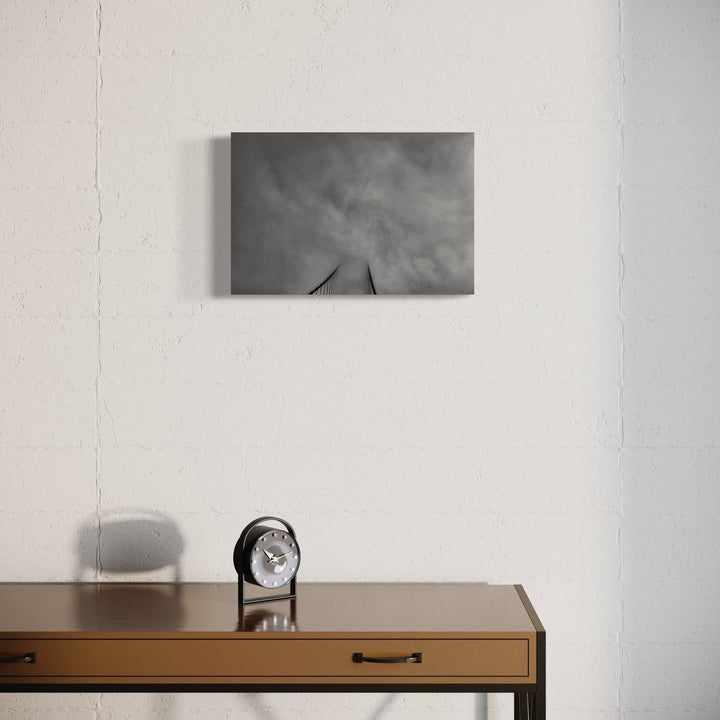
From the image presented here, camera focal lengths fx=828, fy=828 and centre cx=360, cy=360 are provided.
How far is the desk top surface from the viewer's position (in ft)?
6.02

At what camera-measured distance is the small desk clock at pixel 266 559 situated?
1989 millimetres

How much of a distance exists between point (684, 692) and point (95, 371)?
184 centimetres

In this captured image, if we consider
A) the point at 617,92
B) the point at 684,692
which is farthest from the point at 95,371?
the point at 684,692

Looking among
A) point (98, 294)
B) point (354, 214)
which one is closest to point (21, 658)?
point (98, 294)

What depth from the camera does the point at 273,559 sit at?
203 centimetres

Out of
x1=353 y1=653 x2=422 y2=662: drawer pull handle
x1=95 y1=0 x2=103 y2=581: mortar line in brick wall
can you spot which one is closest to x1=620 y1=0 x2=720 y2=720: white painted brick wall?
x1=353 y1=653 x2=422 y2=662: drawer pull handle

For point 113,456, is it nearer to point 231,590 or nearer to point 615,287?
point 231,590

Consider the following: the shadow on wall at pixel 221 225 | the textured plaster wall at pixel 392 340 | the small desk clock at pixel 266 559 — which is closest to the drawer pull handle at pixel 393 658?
the small desk clock at pixel 266 559

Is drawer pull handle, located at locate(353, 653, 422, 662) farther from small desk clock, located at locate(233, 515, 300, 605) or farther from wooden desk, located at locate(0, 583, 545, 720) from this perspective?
small desk clock, located at locate(233, 515, 300, 605)

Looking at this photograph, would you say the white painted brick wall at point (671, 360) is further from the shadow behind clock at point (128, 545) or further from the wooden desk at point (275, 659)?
the shadow behind clock at point (128, 545)

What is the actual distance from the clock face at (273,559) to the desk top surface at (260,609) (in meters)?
0.06

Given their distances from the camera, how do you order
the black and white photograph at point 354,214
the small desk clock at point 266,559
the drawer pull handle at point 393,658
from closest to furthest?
the drawer pull handle at point 393,658 → the small desk clock at point 266,559 → the black and white photograph at point 354,214

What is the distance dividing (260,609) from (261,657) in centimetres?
18

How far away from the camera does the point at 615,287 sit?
2.27 meters
